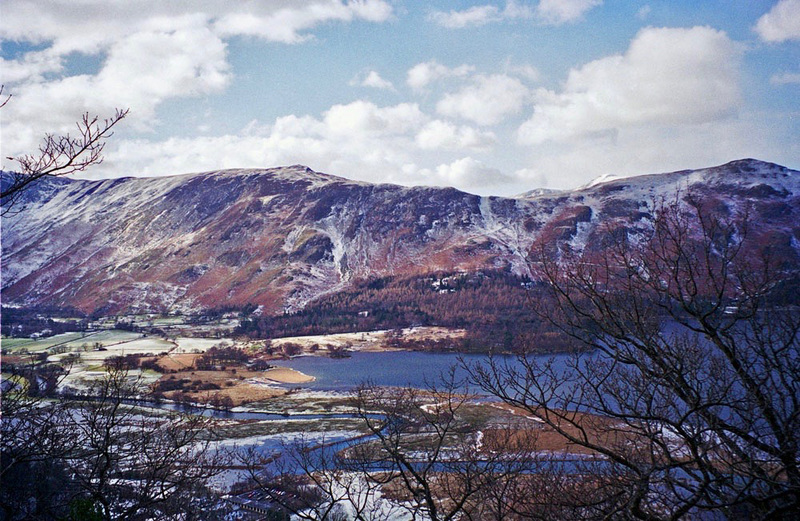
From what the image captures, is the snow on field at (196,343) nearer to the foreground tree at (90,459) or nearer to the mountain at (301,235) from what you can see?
the mountain at (301,235)

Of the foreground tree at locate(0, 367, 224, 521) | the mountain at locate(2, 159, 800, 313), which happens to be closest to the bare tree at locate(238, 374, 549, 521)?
the foreground tree at locate(0, 367, 224, 521)

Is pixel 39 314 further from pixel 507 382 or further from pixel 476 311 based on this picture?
pixel 507 382

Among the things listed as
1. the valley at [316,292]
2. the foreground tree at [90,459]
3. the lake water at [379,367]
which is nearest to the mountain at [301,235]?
the valley at [316,292]

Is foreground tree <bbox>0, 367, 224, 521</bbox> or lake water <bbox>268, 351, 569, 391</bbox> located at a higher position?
foreground tree <bbox>0, 367, 224, 521</bbox>

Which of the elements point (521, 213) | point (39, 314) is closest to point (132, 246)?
point (39, 314)

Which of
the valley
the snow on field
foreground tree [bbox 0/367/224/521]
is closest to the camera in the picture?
foreground tree [bbox 0/367/224/521]

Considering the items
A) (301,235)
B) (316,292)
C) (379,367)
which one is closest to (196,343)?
(379,367)

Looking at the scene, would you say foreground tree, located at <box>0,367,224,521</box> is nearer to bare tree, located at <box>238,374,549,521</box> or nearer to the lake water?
bare tree, located at <box>238,374,549,521</box>

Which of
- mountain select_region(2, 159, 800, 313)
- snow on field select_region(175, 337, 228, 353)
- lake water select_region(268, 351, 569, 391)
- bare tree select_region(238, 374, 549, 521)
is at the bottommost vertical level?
lake water select_region(268, 351, 569, 391)
